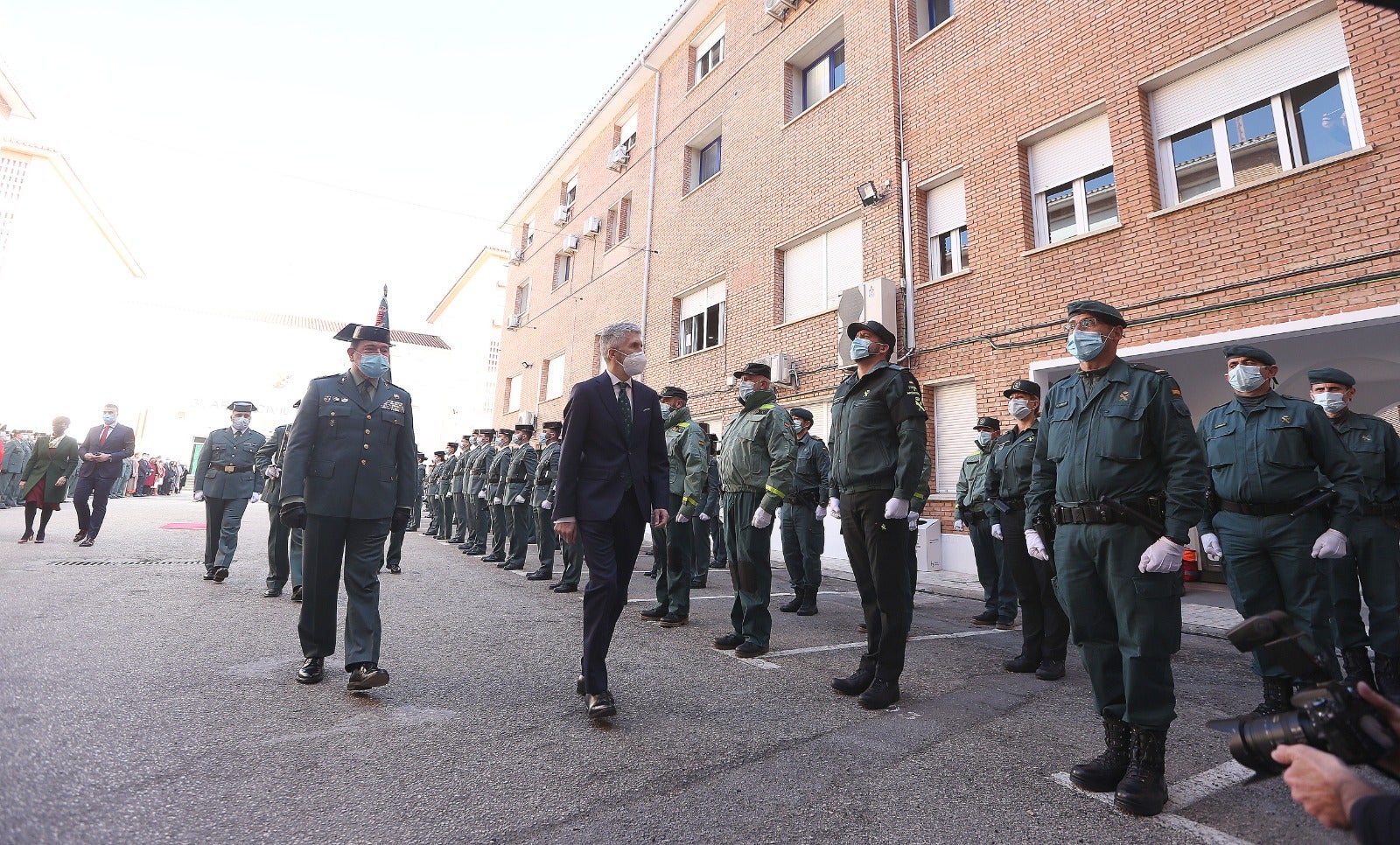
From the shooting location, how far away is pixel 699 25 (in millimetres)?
17969

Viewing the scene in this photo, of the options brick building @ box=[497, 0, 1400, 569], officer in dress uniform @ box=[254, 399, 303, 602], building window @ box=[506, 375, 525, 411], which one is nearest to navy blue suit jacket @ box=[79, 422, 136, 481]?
officer in dress uniform @ box=[254, 399, 303, 602]

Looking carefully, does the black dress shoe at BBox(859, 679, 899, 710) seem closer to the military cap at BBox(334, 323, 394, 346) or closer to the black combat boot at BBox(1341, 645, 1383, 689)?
the black combat boot at BBox(1341, 645, 1383, 689)

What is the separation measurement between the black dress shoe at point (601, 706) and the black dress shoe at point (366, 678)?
122cm

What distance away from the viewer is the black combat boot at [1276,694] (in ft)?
11.6

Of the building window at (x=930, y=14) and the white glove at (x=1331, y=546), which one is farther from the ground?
the building window at (x=930, y=14)

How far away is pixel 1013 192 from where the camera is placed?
32.7ft

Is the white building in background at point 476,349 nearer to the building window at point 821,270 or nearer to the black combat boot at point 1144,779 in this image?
the building window at point 821,270

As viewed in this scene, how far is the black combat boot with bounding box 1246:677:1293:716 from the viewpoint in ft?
11.6

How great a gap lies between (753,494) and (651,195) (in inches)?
615

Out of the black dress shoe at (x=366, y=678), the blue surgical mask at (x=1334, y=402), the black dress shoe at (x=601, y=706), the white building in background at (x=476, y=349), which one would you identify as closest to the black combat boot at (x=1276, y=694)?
the blue surgical mask at (x=1334, y=402)

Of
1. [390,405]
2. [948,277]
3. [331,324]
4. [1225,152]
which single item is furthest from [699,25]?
[331,324]

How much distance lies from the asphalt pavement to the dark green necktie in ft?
4.90

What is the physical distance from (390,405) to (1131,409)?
4.13m

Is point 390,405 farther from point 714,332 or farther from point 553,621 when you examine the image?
point 714,332
